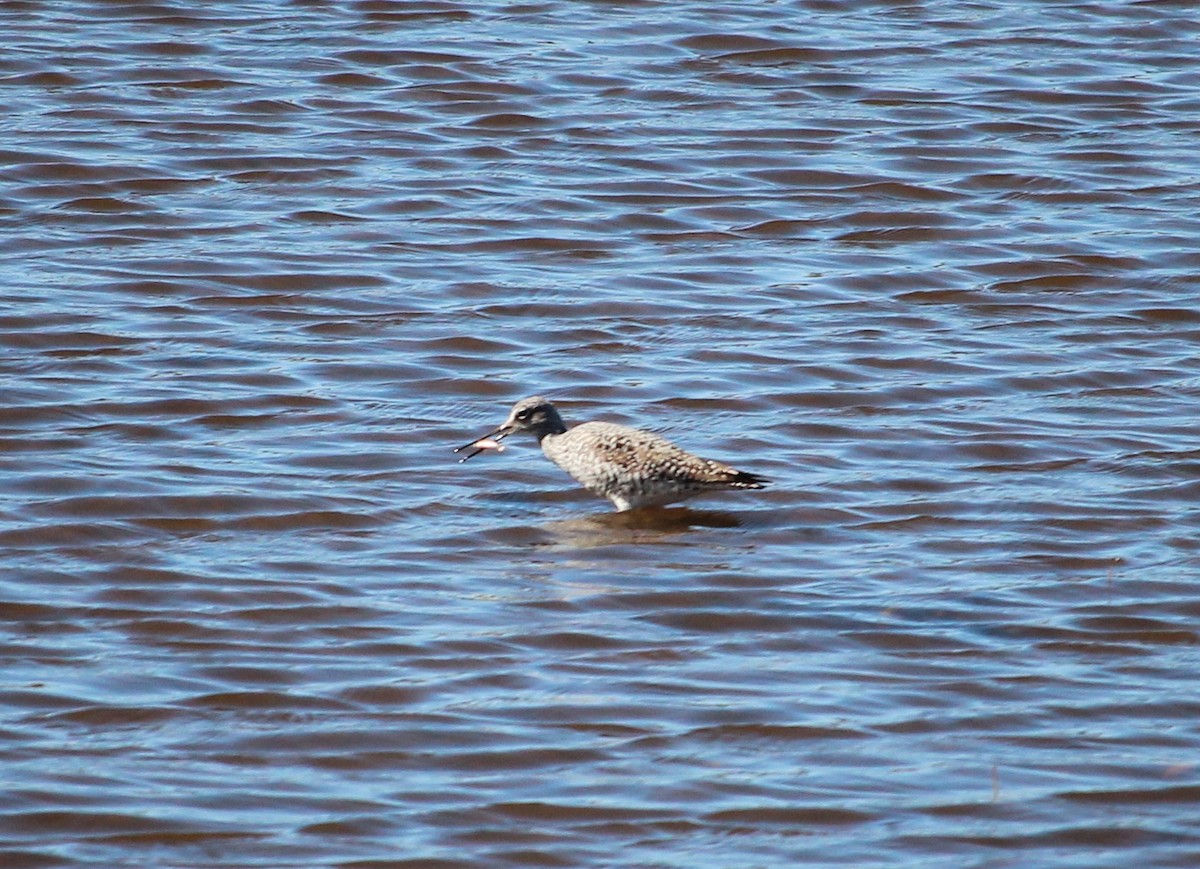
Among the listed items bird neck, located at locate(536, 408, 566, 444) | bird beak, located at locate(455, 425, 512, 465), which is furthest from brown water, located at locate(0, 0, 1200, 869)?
bird neck, located at locate(536, 408, 566, 444)

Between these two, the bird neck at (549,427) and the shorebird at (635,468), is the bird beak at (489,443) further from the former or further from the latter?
the bird neck at (549,427)

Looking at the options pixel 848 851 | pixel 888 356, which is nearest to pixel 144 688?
pixel 848 851

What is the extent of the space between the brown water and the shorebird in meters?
0.16

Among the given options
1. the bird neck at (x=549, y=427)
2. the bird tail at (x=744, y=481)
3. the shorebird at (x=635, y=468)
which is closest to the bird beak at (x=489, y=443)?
the shorebird at (x=635, y=468)

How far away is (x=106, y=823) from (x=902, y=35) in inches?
415

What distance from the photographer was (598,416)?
9.09m

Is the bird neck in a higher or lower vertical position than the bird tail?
higher

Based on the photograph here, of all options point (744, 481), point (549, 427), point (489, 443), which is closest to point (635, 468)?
point (744, 481)

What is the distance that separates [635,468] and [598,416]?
1.10 metres

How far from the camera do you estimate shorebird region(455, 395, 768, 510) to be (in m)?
7.99

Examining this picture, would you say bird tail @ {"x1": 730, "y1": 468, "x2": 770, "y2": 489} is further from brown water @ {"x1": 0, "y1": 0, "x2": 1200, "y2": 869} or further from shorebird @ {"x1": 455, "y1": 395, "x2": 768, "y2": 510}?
brown water @ {"x1": 0, "y1": 0, "x2": 1200, "y2": 869}

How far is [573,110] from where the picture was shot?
13047 millimetres

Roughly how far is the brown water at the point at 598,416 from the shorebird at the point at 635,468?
16cm

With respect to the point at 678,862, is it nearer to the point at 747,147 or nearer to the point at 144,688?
the point at 144,688
